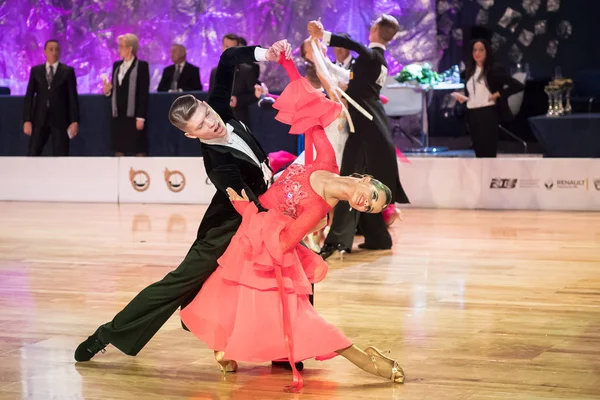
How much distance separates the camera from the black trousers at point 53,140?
431 inches

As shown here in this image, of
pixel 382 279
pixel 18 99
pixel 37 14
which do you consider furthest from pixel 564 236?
pixel 37 14

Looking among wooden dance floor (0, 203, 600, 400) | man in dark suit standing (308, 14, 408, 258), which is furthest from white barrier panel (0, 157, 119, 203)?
man in dark suit standing (308, 14, 408, 258)

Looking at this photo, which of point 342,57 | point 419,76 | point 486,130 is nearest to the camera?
point 342,57

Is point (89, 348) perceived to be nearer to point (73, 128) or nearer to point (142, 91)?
point (142, 91)

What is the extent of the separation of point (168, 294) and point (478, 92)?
707 cm

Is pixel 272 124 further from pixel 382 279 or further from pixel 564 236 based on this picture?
pixel 382 279

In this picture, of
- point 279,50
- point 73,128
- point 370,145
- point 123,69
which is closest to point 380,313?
point 279,50

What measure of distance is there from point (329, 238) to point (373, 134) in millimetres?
801

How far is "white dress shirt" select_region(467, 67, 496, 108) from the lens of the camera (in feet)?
32.9

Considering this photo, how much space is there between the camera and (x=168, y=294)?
3.56 meters

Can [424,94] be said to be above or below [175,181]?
above

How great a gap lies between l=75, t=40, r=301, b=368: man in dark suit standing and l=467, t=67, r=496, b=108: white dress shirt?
6.75 metres

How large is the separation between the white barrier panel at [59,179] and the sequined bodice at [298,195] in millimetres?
7344

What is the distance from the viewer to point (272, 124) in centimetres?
1059
